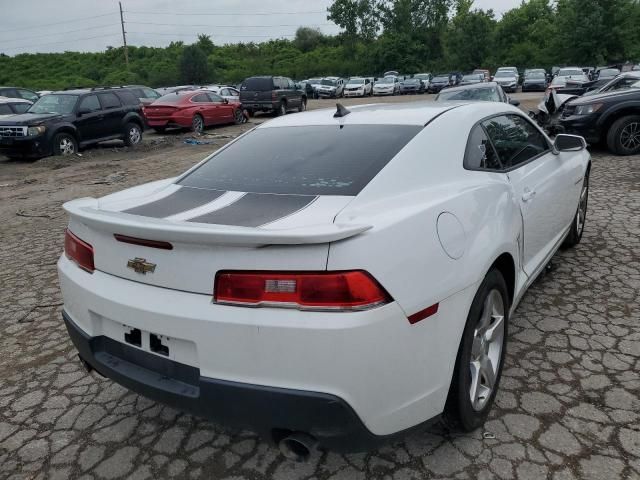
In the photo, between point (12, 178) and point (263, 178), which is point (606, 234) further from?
point (12, 178)

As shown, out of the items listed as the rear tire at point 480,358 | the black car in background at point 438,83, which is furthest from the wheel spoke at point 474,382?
the black car in background at point 438,83

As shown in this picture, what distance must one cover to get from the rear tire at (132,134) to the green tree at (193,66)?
4039 centimetres

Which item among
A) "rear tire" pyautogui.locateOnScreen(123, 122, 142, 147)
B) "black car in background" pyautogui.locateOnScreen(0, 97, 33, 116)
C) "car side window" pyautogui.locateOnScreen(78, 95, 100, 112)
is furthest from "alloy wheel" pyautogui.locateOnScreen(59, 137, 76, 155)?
"black car in background" pyautogui.locateOnScreen(0, 97, 33, 116)

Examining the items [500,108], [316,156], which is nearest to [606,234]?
[500,108]

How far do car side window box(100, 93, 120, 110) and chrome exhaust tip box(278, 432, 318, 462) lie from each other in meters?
13.7

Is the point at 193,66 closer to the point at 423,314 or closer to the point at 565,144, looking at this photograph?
the point at 565,144

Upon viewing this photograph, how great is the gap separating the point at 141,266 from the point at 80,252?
1.71 ft

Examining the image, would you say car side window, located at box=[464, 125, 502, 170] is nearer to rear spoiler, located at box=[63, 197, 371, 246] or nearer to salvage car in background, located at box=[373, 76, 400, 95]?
rear spoiler, located at box=[63, 197, 371, 246]

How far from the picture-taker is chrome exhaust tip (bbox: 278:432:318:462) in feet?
6.04

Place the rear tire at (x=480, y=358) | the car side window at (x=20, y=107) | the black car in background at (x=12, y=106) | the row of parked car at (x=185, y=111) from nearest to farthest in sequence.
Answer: the rear tire at (x=480, y=358) → the row of parked car at (x=185, y=111) → the black car in background at (x=12, y=106) → the car side window at (x=20, y=107)

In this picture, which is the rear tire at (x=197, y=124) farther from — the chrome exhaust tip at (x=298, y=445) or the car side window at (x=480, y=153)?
the chrome exhaust tip at (x=298, y=445)

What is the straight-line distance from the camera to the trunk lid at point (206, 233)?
1.76 metres

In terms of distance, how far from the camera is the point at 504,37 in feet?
204

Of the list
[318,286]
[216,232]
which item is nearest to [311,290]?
[318,286]
